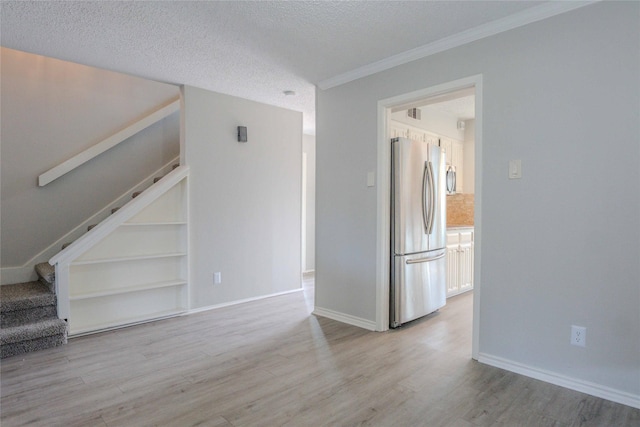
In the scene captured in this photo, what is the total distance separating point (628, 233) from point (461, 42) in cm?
170

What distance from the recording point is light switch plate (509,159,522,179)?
247 cm

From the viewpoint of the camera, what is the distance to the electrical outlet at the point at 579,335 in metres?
2.23

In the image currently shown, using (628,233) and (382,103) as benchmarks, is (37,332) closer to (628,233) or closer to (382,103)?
(382,103)

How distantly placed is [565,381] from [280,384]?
1805 mm

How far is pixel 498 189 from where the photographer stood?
257 cm

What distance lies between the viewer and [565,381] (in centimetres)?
229

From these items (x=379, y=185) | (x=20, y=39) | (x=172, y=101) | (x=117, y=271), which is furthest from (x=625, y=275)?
(x=172, y=101)

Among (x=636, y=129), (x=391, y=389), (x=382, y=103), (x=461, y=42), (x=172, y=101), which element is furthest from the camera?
(x=172, y=101)

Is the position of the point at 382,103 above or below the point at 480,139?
above

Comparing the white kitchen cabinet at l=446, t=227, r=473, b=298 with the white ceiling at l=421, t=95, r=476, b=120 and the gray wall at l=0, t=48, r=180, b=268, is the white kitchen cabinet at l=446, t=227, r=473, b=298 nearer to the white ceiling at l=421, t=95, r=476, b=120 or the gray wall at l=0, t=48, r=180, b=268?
the white ceiling at l=421, t=95, r=476, b=120

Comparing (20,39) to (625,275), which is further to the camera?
(20,39)

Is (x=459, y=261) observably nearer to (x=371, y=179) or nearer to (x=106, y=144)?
(x=371, y=179)

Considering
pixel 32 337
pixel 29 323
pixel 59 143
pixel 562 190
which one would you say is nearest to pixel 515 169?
pixel 562 190

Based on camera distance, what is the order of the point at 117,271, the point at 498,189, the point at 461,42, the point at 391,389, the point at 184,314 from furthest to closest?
the point at 184,314 < the point at 117,271 < the point at 461,42 < the point at 498,189 < the point at 391,389
